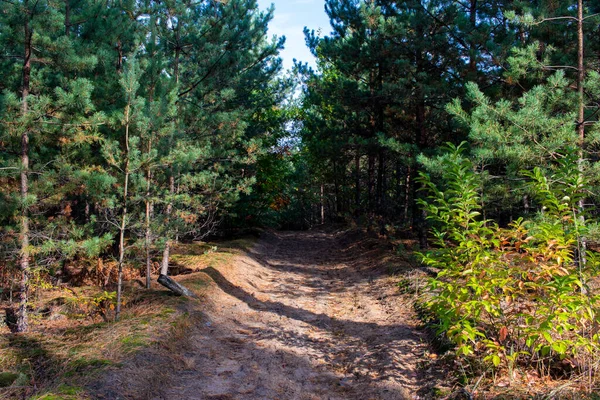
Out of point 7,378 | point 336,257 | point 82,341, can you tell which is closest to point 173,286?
point 82,341

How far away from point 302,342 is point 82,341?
9.99 ft

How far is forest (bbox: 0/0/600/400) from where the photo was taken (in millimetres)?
3955

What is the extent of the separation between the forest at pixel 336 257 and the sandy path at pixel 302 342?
0.06 metres

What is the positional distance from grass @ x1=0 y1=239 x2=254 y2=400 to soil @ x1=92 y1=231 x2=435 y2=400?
1.01 ft

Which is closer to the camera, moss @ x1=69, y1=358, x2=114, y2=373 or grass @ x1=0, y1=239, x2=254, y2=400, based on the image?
grass @ x1=0, y1=239, x2=254, y2=400

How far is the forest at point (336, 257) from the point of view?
396 cm

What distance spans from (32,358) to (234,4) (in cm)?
905

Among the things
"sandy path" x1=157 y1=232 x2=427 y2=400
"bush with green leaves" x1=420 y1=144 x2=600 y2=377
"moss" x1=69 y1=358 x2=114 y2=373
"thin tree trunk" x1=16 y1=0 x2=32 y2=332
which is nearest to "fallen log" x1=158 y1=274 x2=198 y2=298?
"sandy path" x1=157 y1=232 x2=427 y2=400

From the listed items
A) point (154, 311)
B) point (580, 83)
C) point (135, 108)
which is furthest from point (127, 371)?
point (580, 83)

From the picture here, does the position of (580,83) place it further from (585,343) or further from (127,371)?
(127,371)

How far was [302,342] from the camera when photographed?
6.15m

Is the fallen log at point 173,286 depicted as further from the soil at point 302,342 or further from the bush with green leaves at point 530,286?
the bush with green leaves at point 530,286

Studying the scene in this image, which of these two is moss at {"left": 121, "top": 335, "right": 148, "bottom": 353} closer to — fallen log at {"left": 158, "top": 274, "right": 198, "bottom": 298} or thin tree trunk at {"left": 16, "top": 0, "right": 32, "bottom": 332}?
fallen log at {"left": 158, "top": 274, "right": 198, "bottom": 298}

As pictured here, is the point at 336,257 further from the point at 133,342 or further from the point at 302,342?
the point at 133,342
